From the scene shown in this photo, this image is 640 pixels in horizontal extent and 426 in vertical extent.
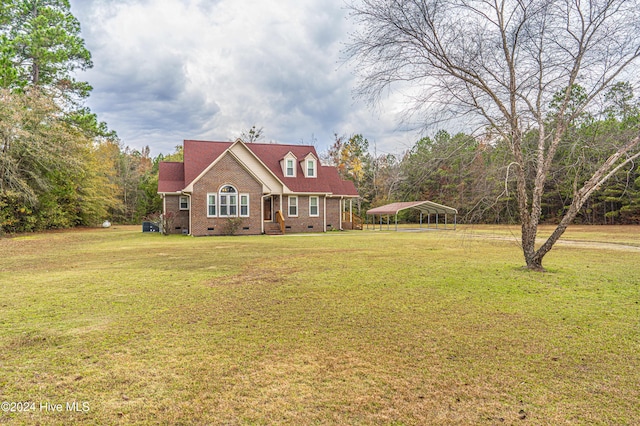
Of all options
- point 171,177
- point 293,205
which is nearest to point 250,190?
point 293,205

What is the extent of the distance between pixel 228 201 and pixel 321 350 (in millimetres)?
20992

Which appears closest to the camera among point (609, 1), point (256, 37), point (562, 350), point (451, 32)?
point (562, 350)

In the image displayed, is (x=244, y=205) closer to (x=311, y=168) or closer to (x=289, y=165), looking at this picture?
(x=289, y=165)

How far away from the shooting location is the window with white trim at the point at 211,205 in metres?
23.7

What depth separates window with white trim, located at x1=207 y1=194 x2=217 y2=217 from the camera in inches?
933

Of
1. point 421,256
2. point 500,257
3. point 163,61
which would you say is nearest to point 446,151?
point 421,256

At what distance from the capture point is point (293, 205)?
27.4 metres

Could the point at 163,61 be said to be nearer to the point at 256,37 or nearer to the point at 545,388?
the point at 256,37

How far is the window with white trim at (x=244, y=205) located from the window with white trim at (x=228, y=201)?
1.10 feet

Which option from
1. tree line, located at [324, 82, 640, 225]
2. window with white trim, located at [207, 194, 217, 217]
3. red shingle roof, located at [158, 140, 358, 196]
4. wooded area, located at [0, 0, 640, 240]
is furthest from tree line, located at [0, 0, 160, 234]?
tree line, located at [324, 82, 640, 225]

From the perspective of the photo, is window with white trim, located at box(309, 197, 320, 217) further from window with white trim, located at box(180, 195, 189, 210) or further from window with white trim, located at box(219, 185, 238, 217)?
window with white trim, located at box(180, 195, 189, 210)

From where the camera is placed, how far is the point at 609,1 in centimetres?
834

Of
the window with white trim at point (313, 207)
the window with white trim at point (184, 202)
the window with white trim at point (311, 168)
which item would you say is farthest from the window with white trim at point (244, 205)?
the window with white trim at point (311, 168)

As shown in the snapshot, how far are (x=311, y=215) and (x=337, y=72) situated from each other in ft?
62.6
